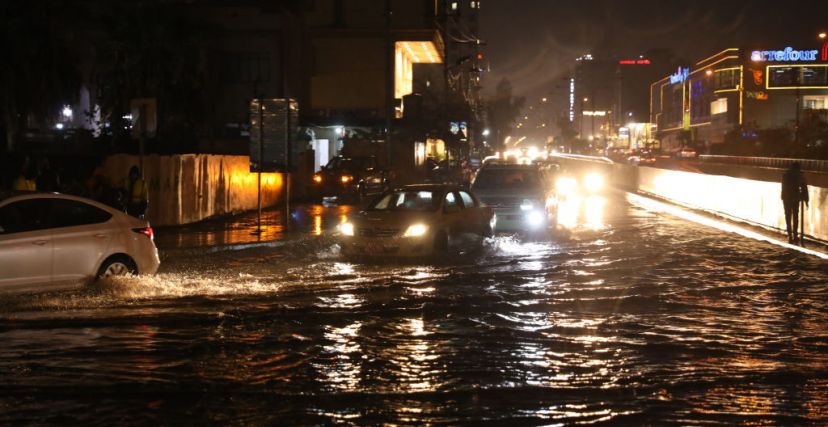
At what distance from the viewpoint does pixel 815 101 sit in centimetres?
11606

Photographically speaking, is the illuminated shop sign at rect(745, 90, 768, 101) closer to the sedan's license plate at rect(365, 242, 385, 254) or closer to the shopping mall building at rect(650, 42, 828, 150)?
Result: the shopping mall building at rect(650, 42, 828, 150)

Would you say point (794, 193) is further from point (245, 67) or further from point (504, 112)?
point (504, 112)

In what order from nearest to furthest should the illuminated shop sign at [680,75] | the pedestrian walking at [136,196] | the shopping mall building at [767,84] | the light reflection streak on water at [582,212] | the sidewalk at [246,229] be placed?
the pedestrian walking at [136,196] → the sidewalk at [246,229] → the light reflection streak on water at [582,212] → the shopping mall building at [767,84] → the illuminated shop sign at [680,75]

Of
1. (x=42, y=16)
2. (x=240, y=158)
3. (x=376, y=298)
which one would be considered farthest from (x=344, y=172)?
(x=376, y=298)

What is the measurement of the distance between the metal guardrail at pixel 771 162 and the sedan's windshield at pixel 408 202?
27307mm

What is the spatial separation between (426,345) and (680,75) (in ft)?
462

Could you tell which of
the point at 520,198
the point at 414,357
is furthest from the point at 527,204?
the point at 414,357

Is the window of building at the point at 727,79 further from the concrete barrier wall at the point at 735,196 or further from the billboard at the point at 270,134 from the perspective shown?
the billboard at the point at 270,134

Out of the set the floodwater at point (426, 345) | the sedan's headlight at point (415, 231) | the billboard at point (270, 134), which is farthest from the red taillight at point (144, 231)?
the billboard at point (270, 134)

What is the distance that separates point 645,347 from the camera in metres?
10.2

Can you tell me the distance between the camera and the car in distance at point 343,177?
139 feet

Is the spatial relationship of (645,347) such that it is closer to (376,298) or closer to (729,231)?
(376,298)

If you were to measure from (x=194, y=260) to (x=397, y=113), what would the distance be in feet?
164

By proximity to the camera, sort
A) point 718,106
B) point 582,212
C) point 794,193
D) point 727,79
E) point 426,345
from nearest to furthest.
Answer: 1. point 426,345
2. point 794,193
3. point 582,212
4. point 727,79
5. point 718,106
